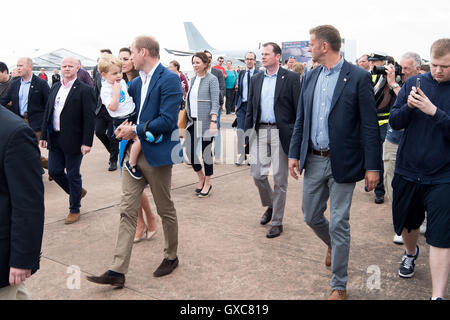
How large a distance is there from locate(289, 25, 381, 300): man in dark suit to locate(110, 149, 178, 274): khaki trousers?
1.27 m

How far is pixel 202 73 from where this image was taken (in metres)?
6.18

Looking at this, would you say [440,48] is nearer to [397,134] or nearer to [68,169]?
[397,134]

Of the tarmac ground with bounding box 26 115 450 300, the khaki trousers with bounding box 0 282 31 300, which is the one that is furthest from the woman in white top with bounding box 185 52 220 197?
the khaki trousers with bounding box 0 282 31 300

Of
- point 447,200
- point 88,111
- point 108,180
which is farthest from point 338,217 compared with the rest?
point 108,180

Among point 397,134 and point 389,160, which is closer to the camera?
point 397,134

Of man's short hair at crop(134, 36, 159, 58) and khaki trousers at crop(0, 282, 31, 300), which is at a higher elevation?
man's short hair at crop(134, 36, 159, 58)

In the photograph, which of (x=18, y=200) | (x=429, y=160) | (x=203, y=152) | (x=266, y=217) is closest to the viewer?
(x=18, y=200)

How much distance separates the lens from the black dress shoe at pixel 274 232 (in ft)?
15.1

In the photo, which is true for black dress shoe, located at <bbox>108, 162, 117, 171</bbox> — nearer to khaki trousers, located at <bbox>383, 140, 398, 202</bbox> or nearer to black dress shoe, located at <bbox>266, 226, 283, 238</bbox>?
black dress shoe, located at <bbox>266, 226, 283, 238</bbox>

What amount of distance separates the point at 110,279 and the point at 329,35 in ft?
8.80

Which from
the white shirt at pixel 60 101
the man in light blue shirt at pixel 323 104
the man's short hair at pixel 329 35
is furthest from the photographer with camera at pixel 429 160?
the white shirt at pixel 60 101

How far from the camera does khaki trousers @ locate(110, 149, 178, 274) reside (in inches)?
136

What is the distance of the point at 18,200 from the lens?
193 cm

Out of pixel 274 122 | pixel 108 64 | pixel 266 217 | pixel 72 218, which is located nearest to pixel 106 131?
pixel 72 218
